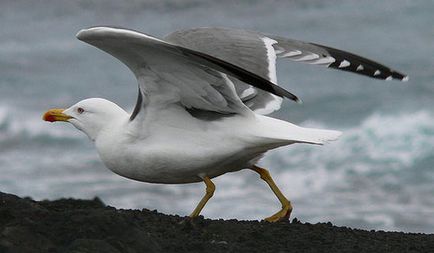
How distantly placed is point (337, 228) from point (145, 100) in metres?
2.08

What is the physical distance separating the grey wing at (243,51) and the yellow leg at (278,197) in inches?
21.6

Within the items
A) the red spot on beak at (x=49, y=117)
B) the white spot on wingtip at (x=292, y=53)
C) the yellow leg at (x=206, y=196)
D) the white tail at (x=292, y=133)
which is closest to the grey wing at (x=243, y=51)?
the white spot on wingtip at (x=292, y=53)

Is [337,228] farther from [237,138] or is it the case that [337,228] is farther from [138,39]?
[138,39]

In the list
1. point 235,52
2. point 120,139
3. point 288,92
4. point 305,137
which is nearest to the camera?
point 288,92

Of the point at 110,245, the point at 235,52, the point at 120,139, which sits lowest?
the point at 110,245

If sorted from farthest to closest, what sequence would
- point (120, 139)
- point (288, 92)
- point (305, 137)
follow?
1. point (120, 139)
2. point (305, 137)
3. point (288, 92)

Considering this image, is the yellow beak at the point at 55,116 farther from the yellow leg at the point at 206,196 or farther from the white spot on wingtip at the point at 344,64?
the white spot on wingtip at the point at 344,64

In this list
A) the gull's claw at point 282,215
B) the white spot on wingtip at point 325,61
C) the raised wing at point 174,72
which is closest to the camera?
the raised wing at point 174,72

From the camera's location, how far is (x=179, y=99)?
9031 mm

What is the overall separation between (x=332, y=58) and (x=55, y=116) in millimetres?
2801

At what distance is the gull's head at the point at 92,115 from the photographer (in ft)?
31.4

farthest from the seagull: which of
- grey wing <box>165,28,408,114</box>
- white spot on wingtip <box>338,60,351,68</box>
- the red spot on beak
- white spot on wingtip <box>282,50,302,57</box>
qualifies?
white spot on wingtip <box>338,60,351,68</box>

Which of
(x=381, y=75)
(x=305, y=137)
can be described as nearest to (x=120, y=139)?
(x=305, y=137)

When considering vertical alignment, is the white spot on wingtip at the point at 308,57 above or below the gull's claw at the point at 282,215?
above
